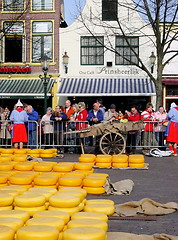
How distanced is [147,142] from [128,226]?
31.8ft

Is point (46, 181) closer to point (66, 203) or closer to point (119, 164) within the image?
point (66, 203)

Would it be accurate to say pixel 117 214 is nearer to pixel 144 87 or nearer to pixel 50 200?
pixel 50 200

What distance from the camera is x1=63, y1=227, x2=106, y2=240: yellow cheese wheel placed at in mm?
3973

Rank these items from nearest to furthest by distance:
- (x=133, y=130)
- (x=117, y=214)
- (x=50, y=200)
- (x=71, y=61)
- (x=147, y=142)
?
1. (x=50, y=200)
2. (x=117, y=214)
3. (x=133, y=130)
4. (x=147, y=142)
5. (x=71, y=61)

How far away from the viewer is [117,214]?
6172 millimetres

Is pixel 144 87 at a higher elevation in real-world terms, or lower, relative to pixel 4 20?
lower

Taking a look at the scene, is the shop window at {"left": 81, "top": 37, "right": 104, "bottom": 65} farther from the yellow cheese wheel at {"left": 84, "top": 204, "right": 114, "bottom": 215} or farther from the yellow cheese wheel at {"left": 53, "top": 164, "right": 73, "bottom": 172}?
the yellow cheese wheel at {"left": 84, "top": 204, "right": 114, "bottom": 215}

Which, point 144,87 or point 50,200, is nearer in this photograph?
point 50,200

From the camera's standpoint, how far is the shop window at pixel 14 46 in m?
25.0

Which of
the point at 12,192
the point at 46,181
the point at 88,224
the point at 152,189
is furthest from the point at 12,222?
the point at 152,189

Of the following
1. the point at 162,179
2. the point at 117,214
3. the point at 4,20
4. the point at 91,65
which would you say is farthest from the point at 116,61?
the point at 117,214

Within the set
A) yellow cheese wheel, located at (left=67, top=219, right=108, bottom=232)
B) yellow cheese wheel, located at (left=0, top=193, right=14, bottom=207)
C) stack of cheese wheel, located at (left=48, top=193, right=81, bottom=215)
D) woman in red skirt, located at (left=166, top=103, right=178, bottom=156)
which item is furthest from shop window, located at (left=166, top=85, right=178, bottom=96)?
yellow cheese wheel, located at (left=67, top=219, right=108, bottom=232)

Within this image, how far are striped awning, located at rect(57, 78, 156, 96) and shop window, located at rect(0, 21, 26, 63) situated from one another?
3.23 meters

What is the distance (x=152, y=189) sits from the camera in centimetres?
842
